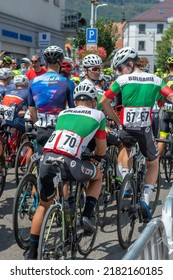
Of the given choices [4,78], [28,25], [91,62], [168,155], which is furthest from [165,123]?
[28,25]

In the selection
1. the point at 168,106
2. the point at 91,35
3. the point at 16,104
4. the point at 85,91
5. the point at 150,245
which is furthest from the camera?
the point at 91,35

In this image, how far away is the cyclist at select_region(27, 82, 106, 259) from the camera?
14.4 feet

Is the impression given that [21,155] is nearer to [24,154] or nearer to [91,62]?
[24,154]

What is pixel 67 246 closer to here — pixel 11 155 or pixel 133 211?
pixel 133 211

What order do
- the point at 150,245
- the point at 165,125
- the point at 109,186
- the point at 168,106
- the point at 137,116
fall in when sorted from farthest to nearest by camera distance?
the point at 165,125, the point at 168,106, the point at 109,186, the point at 137,116, the point at 150,245

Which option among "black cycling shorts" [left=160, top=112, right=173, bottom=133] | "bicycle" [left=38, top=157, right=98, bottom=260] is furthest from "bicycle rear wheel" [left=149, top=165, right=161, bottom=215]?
"black cycling shorts" [left=160, top=112, right=173, bottom=133]

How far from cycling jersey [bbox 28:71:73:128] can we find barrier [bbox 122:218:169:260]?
2498mm

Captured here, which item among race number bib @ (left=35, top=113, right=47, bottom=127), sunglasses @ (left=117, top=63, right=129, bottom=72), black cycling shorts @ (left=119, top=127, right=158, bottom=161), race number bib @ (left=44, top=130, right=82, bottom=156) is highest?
sunglasses @ (left=117, top=63, right=129, bottom=72)

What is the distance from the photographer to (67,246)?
4.48m

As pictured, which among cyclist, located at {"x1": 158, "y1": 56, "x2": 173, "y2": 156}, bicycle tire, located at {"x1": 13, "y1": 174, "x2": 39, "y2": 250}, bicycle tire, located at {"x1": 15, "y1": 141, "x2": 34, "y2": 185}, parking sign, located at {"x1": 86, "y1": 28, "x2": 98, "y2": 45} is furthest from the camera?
parking sign, located at {"x1": 86, "y1": 28, "x2": 98, "y2": 45}

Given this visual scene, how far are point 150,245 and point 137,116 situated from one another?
9.37 ft

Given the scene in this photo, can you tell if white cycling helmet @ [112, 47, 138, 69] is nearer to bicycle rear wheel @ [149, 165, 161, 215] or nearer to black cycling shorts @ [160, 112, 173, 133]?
bicycle rear wheel @ [149, 165, 161, 215]

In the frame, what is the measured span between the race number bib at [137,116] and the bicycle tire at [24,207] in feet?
4.35

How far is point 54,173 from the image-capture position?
173 inches
